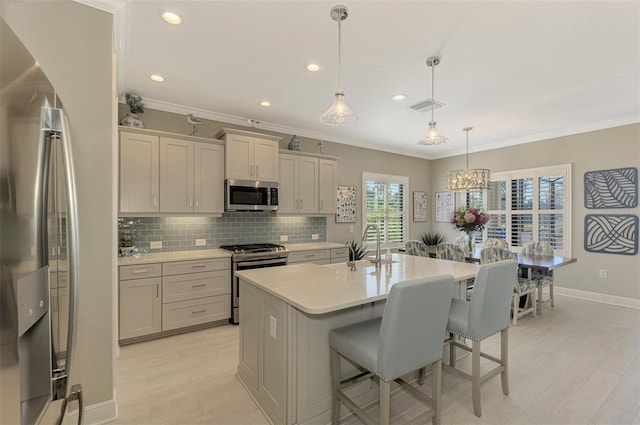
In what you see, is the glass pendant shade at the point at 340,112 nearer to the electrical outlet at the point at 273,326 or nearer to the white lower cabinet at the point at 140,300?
the electrical outlet at the point at 273,326

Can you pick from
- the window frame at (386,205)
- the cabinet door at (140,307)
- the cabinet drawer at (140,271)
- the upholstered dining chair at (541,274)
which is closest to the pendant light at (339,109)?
the cabinet drawer at (140,271)

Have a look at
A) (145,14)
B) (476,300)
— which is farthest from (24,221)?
(476,300)

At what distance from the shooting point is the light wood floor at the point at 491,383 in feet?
6.82

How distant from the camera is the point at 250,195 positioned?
4.07m

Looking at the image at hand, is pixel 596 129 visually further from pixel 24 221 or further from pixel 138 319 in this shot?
pixel 138 319

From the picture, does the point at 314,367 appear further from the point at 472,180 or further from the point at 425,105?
the point at 472,180

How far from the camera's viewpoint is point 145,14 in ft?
7.06

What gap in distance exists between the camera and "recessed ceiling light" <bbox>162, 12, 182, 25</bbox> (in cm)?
215

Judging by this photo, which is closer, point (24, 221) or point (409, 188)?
point (24, 221)

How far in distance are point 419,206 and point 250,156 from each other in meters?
4.32

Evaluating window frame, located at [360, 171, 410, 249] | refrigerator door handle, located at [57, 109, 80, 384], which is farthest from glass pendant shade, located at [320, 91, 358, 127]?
window frame, located at [360, 171, 410, 249]

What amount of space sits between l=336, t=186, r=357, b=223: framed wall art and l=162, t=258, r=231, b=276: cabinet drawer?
7.67 feet

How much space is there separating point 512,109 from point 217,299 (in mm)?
4560

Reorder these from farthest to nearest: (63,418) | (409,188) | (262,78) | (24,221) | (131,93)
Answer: (409,188)
(131,93)
(262,78)
(63,418)
(24,221)
